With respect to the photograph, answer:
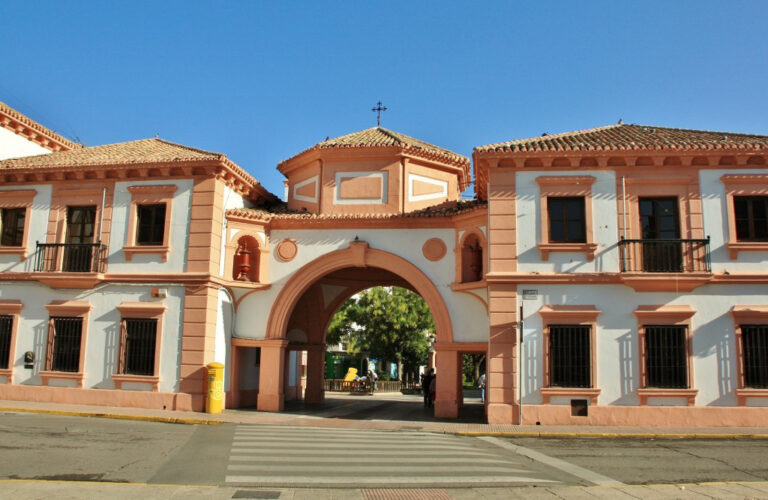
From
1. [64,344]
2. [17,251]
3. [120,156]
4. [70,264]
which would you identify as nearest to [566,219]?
[120,156]

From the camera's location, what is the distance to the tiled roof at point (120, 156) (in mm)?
19094

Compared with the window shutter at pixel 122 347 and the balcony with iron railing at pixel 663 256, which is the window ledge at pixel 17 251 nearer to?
the window shutter at pixel 122 347

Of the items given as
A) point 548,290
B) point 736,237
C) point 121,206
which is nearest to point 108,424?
point 121,206

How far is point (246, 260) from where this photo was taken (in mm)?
19938

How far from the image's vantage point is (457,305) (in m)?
18.8

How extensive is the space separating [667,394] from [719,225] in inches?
170

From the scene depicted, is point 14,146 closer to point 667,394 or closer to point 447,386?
point 447,386

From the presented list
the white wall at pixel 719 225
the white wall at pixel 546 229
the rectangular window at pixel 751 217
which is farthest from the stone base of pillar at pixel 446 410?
the rectangular window at pixel 751 217

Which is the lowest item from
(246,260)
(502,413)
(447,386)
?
(502,413)

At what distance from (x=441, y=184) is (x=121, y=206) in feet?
30.7

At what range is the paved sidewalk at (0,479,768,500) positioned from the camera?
25.8 feet

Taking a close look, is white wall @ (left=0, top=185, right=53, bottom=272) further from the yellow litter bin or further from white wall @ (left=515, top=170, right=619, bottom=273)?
white wall @ (left=515, top=170, right=619, bottom=273)

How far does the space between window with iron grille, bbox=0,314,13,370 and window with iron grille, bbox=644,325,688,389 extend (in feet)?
55.9

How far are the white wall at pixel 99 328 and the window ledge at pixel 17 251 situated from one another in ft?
2.54
